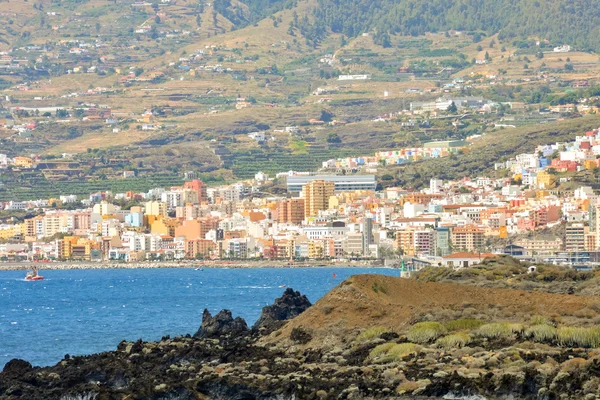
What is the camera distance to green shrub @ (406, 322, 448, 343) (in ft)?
78.5

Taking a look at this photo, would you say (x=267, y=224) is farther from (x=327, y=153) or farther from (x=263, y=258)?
(x=327, y=153)

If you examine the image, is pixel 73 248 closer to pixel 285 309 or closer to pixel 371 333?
pixel 285 309

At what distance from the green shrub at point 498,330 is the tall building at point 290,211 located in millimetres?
114163

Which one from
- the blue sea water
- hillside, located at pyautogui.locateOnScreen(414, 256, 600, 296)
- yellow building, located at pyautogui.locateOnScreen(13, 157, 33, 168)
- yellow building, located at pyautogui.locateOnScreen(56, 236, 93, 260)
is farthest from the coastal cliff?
yellow building, located at pyautogui.locateOnScreen(13, 157, 33, 168)

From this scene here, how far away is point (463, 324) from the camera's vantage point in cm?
2484

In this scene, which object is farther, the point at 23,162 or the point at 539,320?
the point at 23,162

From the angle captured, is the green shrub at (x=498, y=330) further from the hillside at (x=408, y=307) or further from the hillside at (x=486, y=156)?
the hillside at (x=486, y=156)

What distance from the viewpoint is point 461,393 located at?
65.1ft

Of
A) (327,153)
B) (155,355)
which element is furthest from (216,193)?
(155,355)

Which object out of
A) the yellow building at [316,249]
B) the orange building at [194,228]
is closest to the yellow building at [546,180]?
the yellow building at [316,249]

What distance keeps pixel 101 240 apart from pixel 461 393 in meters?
114

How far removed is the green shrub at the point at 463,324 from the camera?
80.8ft

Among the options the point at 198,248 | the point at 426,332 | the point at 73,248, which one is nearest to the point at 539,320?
the point at 426,332

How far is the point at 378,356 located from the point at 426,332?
1.14 meters
